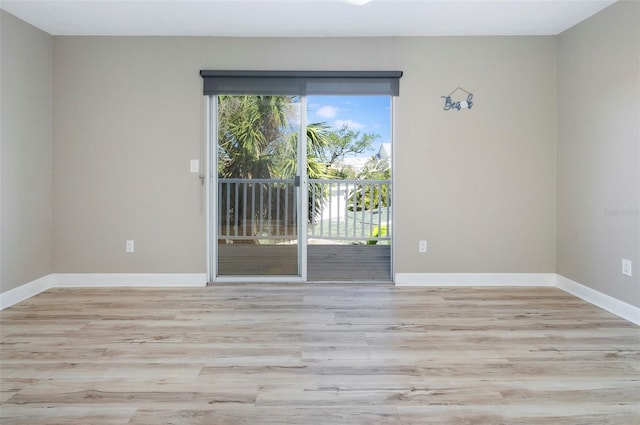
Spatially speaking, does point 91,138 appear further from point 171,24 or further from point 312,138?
point 312,138

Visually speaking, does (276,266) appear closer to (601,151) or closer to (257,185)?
(257,185)

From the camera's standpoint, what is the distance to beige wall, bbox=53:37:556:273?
3.51 m

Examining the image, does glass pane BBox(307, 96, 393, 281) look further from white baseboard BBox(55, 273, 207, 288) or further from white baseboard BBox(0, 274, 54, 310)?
white baseboard BBox(0, 274, 54, 310)

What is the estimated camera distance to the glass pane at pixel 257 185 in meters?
3.68

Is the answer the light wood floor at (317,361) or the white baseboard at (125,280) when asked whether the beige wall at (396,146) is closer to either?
the white baseboard at (125,280)

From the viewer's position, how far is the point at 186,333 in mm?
2441

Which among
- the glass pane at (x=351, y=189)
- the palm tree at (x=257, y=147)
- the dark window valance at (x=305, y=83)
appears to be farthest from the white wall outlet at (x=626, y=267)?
the palm tree at (x=257, y=147)

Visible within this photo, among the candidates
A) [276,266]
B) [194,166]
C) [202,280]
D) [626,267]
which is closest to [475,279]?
[626,267]

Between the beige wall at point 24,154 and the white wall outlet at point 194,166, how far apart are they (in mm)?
1250

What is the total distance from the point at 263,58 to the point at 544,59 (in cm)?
257

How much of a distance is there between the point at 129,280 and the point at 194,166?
121 cm

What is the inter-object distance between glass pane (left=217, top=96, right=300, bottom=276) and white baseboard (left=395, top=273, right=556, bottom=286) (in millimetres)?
1099

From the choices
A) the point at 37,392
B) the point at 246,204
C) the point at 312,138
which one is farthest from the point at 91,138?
the point at 37,392

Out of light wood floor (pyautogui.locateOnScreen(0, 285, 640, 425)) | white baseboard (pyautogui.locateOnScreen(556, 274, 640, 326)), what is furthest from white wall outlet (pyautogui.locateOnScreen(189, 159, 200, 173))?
white baseboard (pyautogui.locateOnScreen(556, 274, 640, 326))
